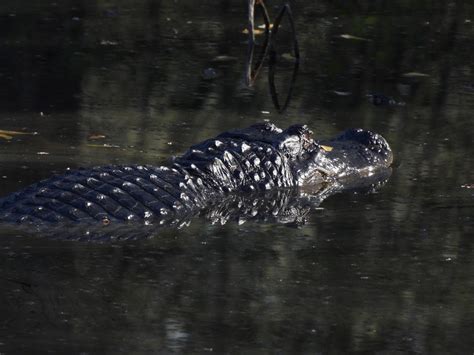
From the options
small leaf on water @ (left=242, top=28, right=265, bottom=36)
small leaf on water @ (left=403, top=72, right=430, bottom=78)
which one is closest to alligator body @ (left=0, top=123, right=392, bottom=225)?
small leaf on water @ (left=403, top=72, right=430, bottom=78)

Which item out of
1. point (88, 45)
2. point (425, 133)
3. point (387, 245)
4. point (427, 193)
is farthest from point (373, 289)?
point (88, 45)

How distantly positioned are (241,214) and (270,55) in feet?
14.5

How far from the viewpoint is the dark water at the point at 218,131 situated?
17.0 ft

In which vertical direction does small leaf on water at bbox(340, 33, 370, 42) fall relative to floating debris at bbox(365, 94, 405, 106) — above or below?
above

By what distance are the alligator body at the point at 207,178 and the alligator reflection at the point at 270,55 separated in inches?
59.3

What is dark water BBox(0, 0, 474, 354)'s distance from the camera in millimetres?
5168

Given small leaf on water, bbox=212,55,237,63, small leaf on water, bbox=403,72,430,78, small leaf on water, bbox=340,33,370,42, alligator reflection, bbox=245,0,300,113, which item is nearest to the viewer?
alligator reflection, bbox=245,0,300,113

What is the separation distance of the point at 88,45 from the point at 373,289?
6064mm

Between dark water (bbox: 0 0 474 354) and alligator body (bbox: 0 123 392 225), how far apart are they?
21 cm

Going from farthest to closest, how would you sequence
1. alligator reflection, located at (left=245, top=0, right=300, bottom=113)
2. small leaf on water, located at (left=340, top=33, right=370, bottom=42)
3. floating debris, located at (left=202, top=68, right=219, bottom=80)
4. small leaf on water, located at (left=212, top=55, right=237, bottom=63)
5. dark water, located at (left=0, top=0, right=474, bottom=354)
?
small leaf on water, located at (left=340, top=33, right=370, bottom=42) → small leaf on water, located at (left=212, top=55, right=237, bottom=63) → floating debris, located at (left=202, top=68, right=219, bottom=80) → alligator reflection, located at (left=245, top=0, right=300, bottom=113) → dark water, located at (left=0, top=0, right=474, bottom=354)

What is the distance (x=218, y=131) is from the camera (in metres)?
8.65

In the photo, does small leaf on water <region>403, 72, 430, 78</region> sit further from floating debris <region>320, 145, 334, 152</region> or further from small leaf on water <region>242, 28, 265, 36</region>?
floating debris <region>320, 145, 334, 152</region>

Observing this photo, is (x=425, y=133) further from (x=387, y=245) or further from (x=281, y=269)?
(x=281, y=269)

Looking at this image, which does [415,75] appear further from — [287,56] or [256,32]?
[256,32]
